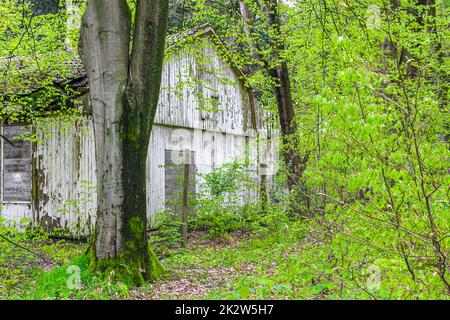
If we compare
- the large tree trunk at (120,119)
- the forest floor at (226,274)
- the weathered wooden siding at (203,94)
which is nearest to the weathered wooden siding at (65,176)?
the forest floor at (226,274)

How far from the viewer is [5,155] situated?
46.0 feet

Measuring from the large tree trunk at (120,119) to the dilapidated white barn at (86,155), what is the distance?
4416 millimetres

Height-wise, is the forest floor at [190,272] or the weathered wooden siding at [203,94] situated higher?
the weathered wooden siding at [203,94]

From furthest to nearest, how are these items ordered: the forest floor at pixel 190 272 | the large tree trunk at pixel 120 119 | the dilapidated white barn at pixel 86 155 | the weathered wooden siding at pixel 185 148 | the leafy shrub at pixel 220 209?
1. the weathered wooden siding at pixel 185 148
2. the leafy shrub at pixel 220 209
3. the dilapidated white barn at pixel 86 155
4. the large tree trunk at pixel 120 119
5. the forest floor at pixel 190 272

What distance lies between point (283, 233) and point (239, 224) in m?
1.93

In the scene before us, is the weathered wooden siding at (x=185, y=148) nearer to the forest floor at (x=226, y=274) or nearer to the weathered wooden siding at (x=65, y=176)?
the weathered wooden siding at (x=65, y=176)

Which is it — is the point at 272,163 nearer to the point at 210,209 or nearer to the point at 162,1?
the point at 210,209

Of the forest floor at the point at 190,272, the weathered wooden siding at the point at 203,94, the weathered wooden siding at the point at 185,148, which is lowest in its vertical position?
the forest floor at the point at 190,272

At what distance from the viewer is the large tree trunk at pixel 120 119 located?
24.3 feet

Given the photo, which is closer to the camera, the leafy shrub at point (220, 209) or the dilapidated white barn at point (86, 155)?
the dilapidated white barn at point (86, 155)

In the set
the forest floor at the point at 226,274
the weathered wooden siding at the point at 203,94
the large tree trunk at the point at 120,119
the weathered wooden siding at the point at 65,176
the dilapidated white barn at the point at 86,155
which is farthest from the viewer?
the weathered wooden siding at the point at 203,94

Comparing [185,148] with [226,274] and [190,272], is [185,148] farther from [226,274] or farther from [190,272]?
[226,274]

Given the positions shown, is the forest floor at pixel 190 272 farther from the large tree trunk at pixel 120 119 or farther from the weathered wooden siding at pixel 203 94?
the weathered wooden siding at pixel 203 94

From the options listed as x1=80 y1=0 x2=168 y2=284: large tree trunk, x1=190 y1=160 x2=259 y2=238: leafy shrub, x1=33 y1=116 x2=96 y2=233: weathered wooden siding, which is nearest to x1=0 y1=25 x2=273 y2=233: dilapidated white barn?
x1=33 y1=116 x2=96 y2=233: weathered wooden siding
